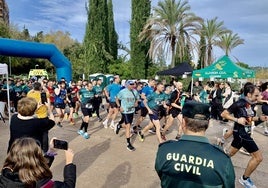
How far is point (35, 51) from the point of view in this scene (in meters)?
17.3

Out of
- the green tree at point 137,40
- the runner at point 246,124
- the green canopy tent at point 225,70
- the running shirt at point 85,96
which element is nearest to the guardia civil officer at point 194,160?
the runner at point 246,124

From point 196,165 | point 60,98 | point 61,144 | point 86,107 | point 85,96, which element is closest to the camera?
point 196,165

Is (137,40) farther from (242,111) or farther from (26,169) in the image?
(26,169)

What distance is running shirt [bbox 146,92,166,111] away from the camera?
7.32m

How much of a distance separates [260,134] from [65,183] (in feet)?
28.5

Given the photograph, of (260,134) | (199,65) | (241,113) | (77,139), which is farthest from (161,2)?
(241,113)

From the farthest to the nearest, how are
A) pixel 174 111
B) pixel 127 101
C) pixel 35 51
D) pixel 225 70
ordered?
pixel 35 51 < pixel 225 70 < pixel 174 111 < pixel 127 101

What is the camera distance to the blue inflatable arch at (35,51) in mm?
15584

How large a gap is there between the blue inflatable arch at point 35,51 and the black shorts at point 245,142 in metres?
14.0

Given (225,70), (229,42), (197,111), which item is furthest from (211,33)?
(197,111)

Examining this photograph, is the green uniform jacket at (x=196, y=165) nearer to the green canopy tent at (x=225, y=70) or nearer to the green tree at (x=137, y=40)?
the green canopy tent at (x=225, y=70)

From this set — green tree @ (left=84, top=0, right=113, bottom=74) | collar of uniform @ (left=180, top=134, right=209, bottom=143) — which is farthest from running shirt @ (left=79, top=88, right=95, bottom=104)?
green tree @ (left=84, top=0, right=113, bottom=74)

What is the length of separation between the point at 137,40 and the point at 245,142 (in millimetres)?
25169

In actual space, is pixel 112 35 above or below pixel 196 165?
above
